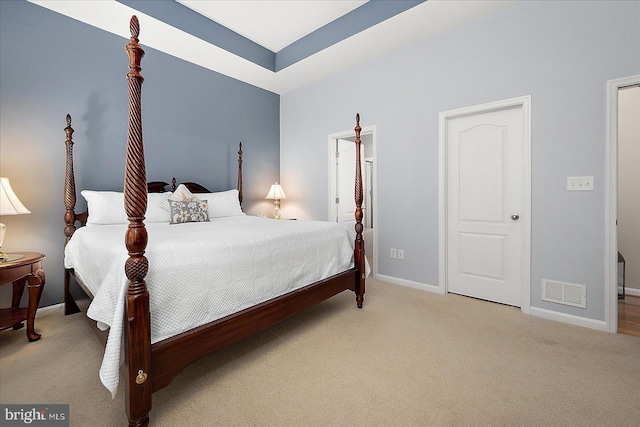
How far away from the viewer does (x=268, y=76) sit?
419 centimetres

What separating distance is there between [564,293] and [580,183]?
0.93 m

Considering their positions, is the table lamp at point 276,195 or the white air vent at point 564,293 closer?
the white air vent at point 564,293

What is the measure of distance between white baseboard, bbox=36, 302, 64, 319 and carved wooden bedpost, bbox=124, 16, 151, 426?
218cm

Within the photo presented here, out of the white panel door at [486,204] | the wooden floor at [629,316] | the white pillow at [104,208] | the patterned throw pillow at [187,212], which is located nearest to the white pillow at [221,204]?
the patterned throw pillow at [187,212]

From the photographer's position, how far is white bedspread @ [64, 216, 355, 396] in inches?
54.4

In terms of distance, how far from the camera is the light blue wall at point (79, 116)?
2.55 metres

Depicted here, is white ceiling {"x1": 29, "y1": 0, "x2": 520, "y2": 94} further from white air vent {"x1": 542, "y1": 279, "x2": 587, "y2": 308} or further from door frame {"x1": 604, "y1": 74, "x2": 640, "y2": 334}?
white air vent {"x1": 542, "y1": 279, "x2": 587, "y2": 308}

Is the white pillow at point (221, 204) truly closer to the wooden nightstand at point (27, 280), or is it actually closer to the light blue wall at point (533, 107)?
the wooden nightstand at point (27, 280)

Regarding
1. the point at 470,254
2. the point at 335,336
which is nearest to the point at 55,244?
the point at 335,336

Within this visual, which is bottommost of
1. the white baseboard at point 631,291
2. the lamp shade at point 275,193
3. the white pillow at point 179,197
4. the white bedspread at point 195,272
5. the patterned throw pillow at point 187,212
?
the white baseboard at point 631,291

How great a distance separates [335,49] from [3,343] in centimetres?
402

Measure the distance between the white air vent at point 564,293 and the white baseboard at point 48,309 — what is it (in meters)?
4.44

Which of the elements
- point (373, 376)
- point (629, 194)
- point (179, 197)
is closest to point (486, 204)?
point (629, 194)

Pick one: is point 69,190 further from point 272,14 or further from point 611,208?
point 611,208
